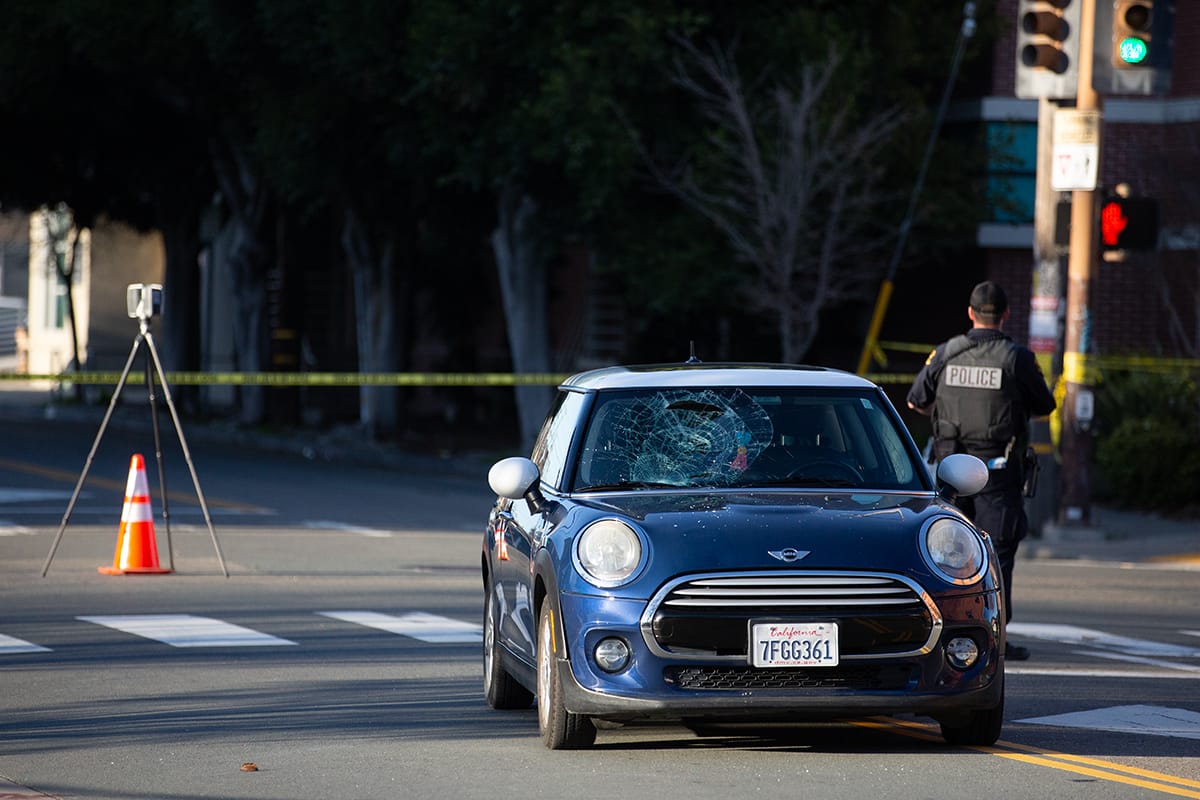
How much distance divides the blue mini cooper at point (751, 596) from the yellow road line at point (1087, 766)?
136 mm

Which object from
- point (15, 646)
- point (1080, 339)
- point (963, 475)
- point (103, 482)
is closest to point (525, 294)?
point (103, 482)

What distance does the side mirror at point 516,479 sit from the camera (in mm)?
8727

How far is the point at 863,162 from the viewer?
27.3m

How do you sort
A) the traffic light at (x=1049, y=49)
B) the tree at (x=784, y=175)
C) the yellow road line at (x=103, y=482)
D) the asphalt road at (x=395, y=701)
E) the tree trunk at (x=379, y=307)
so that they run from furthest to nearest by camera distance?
the tree trunk at (x=379, y=307), the tree at (x=784, y=175), the yellow road line at (x=103, y=482), the traffic light at (x=1049, y=49), the asphalt road at (x=395, y=701)

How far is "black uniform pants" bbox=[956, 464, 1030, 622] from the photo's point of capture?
37.0 ft

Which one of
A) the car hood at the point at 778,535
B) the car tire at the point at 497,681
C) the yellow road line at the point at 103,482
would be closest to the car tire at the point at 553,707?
the car hood at the point at 778,535

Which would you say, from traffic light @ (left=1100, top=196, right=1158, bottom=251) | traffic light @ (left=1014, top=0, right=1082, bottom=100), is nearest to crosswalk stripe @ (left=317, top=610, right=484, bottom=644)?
traffic light @ (left=1014, top=0, right=1082, bottom=100)

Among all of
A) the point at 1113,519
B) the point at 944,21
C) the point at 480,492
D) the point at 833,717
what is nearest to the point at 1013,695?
the point at 833,717

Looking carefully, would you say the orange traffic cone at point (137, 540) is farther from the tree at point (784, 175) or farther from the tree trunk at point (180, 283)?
the tree trunk at point (180, 283)

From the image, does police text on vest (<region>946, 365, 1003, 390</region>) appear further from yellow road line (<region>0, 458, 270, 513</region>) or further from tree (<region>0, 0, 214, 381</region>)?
tree (<region>0, 0, 214, 381</region>)

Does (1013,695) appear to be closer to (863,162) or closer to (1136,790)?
(1136,790)

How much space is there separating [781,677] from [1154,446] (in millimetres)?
15306

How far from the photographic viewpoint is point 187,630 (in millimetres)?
12523

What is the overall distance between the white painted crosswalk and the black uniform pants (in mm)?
2964
